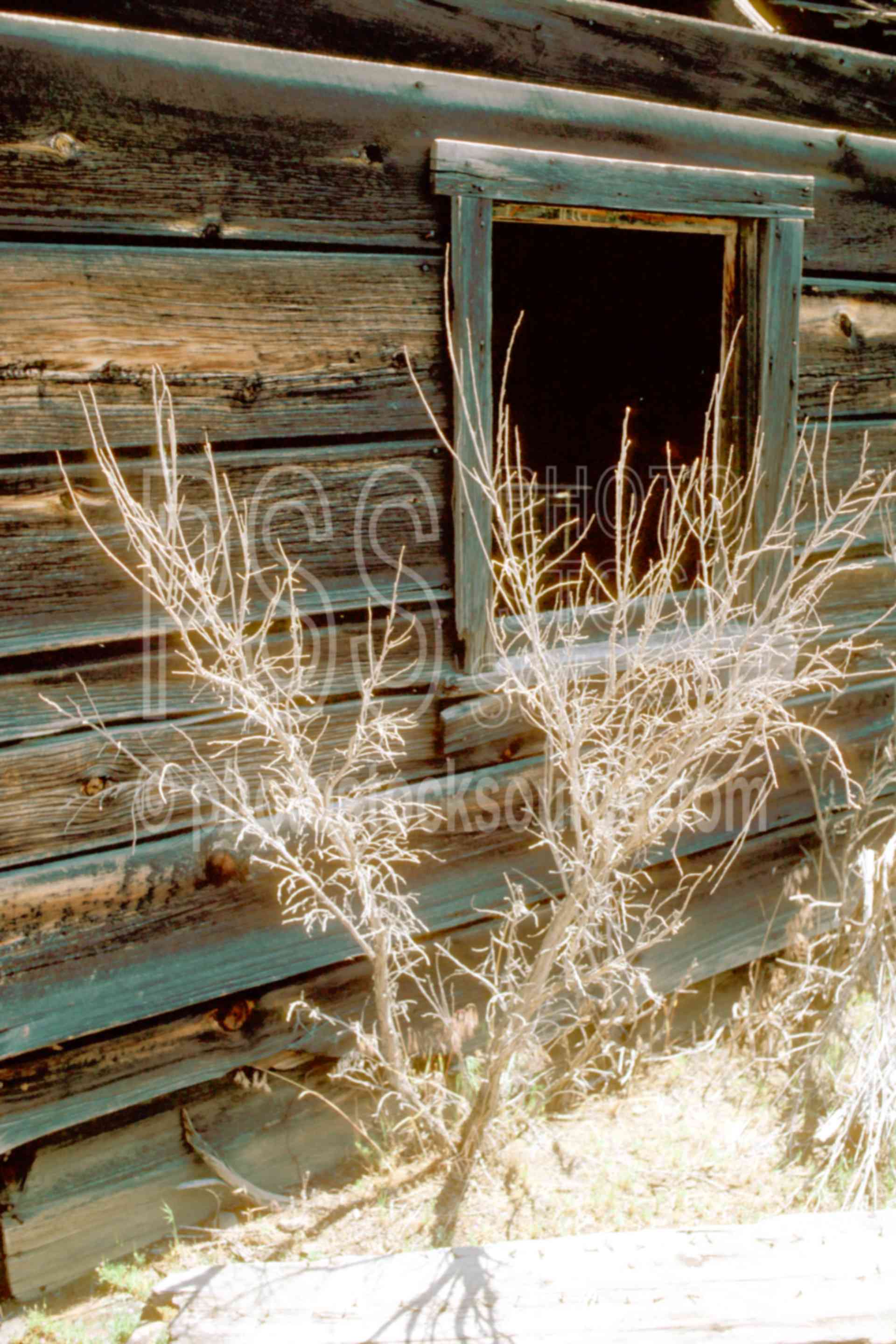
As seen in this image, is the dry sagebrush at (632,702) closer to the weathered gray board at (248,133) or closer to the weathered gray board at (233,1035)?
the weathered gray board at (233,1035)

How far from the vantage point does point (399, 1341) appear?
75.0 inches

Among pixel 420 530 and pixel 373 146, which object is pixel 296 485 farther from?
pixel 373 146

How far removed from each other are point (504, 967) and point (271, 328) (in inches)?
69.0

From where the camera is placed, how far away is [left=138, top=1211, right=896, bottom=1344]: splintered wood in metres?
1.94

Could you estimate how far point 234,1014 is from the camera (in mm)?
2375

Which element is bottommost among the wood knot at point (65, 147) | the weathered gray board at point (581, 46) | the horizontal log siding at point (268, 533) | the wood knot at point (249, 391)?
the horizontal log siding at point (268, 533)

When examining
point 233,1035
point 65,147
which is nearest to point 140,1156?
point 233,1035

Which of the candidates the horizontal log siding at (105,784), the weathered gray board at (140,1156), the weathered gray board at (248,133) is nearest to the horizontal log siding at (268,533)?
the horizontal log siding at (105,784)

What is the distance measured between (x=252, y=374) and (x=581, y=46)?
120 cm

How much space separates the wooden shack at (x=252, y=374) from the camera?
6.27ft

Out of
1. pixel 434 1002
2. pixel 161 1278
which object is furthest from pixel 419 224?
pixel 161 1278

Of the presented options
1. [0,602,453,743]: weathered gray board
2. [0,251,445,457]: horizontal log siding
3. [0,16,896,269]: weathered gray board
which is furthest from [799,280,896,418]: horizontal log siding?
[0,602,453,743]: weathered gray board

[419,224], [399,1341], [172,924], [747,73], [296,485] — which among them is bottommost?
[399,1341]

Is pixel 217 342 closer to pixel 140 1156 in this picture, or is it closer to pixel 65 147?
pixel 65 147
